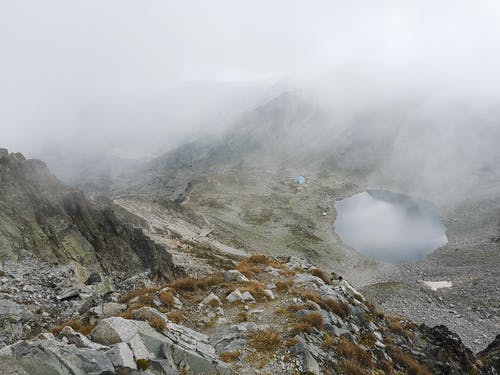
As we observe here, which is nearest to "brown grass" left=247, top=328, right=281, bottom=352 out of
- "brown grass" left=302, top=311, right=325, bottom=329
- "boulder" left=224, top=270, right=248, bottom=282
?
"brown grass" left=302, top=311, right=325, bottom=329

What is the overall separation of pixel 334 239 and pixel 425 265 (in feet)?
115

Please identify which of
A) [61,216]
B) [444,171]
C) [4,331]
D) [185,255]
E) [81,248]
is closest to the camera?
[4,331]

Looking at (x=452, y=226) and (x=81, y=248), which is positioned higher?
(x=81, y=248)

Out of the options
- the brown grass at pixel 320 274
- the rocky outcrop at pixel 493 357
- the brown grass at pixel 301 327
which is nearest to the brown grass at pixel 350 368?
the brown grass at pixel 301 327

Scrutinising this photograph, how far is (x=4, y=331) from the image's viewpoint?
71.2 feet

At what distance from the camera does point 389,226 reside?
143375 millimetres

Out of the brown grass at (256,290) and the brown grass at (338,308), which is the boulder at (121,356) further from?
the brown grass at (338,308)

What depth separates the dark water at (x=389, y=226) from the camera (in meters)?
120

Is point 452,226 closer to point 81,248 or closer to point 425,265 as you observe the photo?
point 425,265

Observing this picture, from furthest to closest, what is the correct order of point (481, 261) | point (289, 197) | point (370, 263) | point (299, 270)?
point (289, 197) < point (370, 263) < point (481, 261) < point (299, 270)

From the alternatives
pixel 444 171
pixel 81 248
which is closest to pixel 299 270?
pixel 81 248

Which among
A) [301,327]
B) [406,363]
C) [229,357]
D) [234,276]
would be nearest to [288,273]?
[234,276]

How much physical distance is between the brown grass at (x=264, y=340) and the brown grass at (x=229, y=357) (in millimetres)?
1060

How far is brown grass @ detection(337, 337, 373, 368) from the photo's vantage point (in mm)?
17353
